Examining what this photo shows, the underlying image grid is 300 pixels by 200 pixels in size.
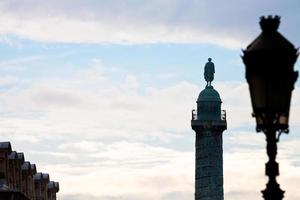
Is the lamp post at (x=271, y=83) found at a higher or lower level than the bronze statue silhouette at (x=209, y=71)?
lower

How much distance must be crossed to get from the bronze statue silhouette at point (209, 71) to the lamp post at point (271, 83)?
109 metres

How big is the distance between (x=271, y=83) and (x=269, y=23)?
0.94 meters

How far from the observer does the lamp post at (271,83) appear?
12.8m

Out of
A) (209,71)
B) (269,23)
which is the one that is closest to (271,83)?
(269,23)

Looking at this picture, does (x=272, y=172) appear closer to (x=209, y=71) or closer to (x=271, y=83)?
(x=271, y=83)

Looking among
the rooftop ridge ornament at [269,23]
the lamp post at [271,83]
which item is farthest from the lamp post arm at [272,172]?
the rooftop ridge ornament at [269,23]

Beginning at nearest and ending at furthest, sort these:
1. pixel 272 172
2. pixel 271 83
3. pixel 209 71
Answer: pixel 271 83
pixel 272 172
pixel 209 71

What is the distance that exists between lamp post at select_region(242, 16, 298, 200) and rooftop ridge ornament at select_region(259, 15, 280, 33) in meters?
0.05

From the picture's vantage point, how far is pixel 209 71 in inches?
4847

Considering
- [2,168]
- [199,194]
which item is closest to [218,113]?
[199,194]

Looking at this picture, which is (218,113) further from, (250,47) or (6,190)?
(250,47)

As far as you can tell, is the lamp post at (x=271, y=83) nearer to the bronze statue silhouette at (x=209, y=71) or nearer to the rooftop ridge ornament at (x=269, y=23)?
the rooftop ridge ornament at (x=269, y=23)

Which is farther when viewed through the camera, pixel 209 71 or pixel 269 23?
pixel 209 71

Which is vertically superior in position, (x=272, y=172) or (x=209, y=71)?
(x=209, y=71)
